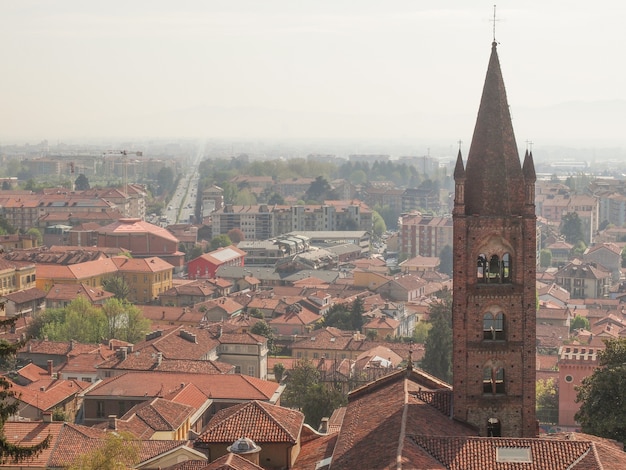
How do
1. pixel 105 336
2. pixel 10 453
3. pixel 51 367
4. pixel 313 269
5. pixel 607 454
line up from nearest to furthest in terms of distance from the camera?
pixel 10 453 → pixel 607 454 → pixel 51 367 → pixel 105 336 → pixel 313 269

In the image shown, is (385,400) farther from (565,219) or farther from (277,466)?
(565,219)

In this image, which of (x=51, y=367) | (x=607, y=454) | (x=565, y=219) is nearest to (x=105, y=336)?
(x=51, y=367)

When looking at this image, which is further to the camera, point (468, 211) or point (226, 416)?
point (226, 416)

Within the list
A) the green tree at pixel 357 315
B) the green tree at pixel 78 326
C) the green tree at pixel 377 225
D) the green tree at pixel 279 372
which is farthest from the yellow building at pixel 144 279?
the green tree at pixel 377 225

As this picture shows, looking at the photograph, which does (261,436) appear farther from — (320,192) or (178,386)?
(320,192)

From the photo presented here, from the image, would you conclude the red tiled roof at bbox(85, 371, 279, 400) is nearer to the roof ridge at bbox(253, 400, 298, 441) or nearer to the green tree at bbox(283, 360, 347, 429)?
the green tree at bbox(283, 360, 347, 429)

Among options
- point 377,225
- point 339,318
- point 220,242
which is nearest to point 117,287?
point 339,318
